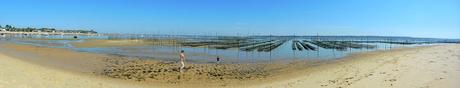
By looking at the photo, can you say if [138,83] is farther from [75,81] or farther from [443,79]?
[443,79]

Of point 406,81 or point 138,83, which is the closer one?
point 406,81

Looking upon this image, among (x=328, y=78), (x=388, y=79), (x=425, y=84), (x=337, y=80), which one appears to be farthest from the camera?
(x=328, y=78)

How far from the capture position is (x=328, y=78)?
14312 mm

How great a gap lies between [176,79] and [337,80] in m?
6.74

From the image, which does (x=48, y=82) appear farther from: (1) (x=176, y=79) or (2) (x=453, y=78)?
(2) (x=453, y=78)

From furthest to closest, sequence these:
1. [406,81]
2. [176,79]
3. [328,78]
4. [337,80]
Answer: [176,79], [328,78], [337,80], [406,81]

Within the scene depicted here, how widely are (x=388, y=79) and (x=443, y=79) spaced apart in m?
1.70

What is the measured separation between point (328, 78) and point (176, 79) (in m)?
6.30

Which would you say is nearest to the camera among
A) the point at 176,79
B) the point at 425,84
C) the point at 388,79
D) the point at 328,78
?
the point at 425,84

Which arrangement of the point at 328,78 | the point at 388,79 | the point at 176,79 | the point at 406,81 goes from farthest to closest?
the point at 176,79 < the point at 328,78 < the point at 388,79 < the point at 406,81

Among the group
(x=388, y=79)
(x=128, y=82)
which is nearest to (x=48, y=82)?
(x=128, y=82)

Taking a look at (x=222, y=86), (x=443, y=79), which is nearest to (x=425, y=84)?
(x=443, y=79)

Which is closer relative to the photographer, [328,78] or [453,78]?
[453,78]

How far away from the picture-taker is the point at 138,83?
15.2m
